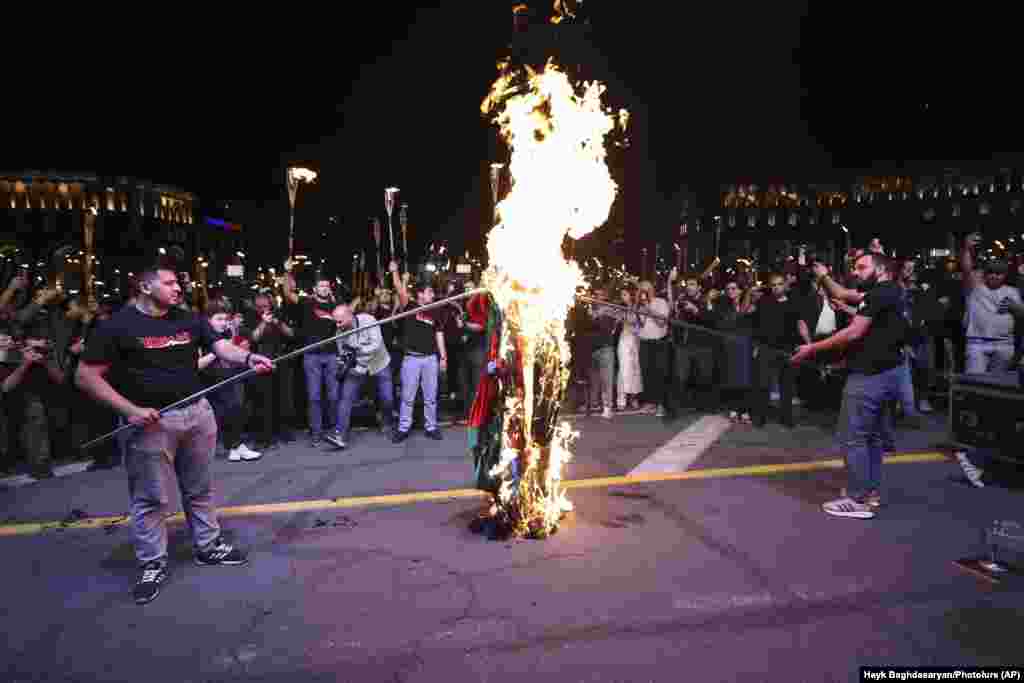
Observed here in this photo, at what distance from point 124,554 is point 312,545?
4.63ft

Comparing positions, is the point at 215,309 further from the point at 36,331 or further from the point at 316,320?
the point at 36,331

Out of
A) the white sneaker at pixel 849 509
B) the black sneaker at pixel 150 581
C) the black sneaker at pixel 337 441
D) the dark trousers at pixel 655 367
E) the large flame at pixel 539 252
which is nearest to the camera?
the black sneaker at pixel 150 581

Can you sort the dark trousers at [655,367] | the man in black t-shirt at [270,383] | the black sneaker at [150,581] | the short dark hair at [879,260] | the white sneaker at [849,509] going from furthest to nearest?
1. the dark trousers at [655,367]
2. the man in black t-shirt at [270,383]
3. the short dark hair at [879,260]
4. the white sneaker at [849,509]
5. the black sneaker at [150,581]

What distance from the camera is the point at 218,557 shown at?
443 centimetres

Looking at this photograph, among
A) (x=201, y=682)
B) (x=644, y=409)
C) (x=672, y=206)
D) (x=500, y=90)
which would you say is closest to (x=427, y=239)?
(x=672, y=206)

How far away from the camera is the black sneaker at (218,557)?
174 inches

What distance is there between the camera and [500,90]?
493 centimetres

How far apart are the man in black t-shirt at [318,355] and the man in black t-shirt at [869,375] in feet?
18.3

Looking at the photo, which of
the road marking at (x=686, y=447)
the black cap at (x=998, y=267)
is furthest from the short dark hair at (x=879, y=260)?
the black cap at (x=998, y=267)

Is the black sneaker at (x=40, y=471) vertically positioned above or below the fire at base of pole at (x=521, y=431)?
below

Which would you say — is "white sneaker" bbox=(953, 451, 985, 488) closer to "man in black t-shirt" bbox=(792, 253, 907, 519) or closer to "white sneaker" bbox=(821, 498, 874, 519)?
"man in black t-shirt" bbox=(792, 253, 907, 519)

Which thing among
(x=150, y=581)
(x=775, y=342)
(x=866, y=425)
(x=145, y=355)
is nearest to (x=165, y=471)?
(x=150, y=581)

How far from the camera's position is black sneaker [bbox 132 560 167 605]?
12.8 feet

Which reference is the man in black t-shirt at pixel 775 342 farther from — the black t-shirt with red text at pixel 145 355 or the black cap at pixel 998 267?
the black t-shirt with red text at pixel 145 355
